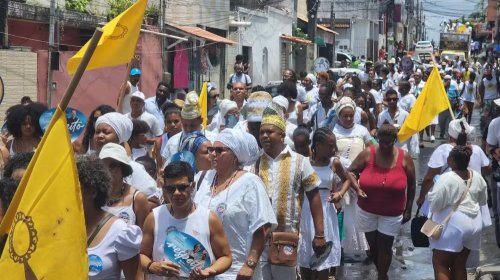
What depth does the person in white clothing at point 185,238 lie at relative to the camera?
17.1 ft

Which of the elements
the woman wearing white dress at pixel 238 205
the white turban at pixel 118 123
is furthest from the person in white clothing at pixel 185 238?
the white turban at pixel 118 123

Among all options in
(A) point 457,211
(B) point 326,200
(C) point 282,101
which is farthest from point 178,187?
(C) point 282,101

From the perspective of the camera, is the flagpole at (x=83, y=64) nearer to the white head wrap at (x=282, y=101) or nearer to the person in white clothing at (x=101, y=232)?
the person in white clothing at (x=101, y=232)

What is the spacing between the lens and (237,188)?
225 inches

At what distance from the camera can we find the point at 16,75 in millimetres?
18609

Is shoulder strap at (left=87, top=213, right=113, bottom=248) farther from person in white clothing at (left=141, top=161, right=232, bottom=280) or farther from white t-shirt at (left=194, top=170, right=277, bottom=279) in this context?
white t-shirt at (left=194, top=170, right=277, bottom=279)

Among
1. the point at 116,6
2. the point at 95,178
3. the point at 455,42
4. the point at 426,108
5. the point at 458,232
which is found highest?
the point at 455,42

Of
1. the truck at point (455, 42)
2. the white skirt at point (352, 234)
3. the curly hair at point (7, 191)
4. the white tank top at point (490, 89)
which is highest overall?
the truck at point (455, 42)

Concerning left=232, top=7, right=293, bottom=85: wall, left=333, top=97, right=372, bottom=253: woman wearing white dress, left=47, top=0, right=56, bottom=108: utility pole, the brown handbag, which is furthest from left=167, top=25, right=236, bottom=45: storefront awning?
the brown handbag

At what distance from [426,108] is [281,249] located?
5167 millimetres

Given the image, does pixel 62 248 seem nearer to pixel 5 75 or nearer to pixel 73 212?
pixel 73 212

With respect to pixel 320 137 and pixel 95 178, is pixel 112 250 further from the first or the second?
pixel 320 137

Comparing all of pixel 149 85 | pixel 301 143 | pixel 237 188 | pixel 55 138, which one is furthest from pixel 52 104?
pixel 55 138

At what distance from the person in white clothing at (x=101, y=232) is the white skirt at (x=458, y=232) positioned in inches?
153
